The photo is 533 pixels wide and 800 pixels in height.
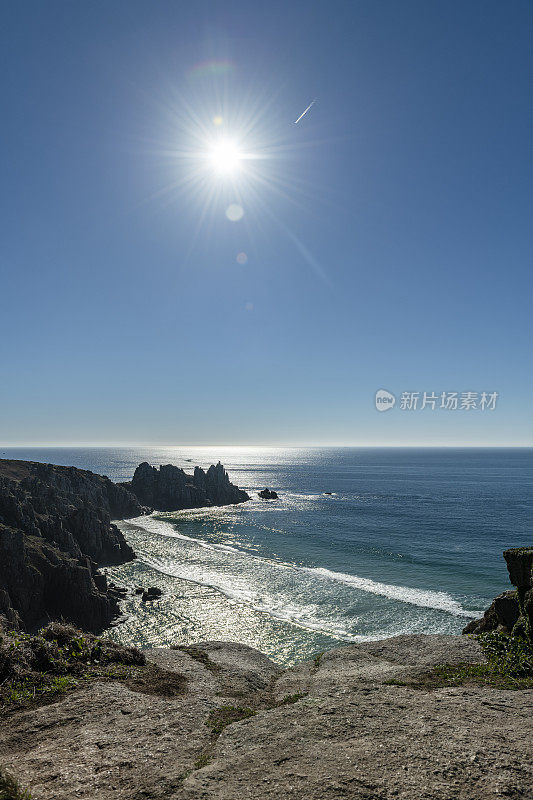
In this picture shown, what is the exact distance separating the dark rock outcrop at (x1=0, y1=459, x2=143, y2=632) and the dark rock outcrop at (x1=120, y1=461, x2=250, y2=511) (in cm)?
3348

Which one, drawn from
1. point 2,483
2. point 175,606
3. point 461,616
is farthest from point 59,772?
point 2,483

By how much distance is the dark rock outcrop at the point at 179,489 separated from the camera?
119938 millimetres

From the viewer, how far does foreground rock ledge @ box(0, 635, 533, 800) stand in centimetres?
920

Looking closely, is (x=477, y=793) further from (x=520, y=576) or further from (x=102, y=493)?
(x=102, y=493)

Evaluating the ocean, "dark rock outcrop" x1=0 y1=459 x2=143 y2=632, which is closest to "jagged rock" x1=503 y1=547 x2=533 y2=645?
the ocean

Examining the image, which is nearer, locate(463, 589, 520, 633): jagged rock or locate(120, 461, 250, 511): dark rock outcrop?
locate(463, 589, 520, 633): jagged rock

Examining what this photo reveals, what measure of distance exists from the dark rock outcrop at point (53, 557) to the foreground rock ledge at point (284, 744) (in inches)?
1061

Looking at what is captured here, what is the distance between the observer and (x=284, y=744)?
11562 millimetres

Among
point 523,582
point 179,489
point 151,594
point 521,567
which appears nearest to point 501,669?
point 523,582

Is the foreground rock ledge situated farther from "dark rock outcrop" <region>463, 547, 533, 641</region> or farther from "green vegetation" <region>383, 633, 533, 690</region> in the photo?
"dark rock outcrop" <region>463, 547, 533, 641</region>

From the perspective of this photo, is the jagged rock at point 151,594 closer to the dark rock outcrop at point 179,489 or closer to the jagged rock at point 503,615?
the jagged rock at point 503,615

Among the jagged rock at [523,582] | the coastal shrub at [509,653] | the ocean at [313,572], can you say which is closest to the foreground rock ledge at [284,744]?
the coastal shrub at [509,653]

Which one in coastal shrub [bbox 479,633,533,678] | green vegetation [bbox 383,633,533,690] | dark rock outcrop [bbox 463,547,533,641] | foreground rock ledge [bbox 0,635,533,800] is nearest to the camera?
foreground rock ledge [bbox 0,635,533,800]

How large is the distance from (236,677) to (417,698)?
29.3ft
